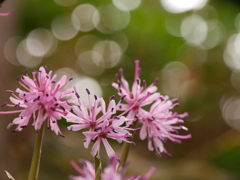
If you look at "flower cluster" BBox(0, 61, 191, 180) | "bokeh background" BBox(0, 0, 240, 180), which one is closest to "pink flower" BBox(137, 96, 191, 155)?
"flower cluster" BBox(0, 61, 191, 180)

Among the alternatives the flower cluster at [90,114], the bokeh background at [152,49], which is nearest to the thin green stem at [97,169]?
the flower cluster at [90,114]

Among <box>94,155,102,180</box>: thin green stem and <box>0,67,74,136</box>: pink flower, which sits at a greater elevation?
<box>0,67,74,136</box>: pink flower

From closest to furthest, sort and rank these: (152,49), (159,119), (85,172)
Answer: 1. (85,172)
2. (159,119)
3. (152,49)

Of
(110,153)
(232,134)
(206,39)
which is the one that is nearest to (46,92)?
(110,153)

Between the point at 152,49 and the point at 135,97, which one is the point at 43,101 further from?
the point at 152,49

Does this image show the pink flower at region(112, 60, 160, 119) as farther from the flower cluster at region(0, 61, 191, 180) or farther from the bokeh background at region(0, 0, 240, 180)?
the bokeh background at region(0, 0, 240, 180)

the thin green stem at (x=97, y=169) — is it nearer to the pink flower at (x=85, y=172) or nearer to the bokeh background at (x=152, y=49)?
the pink flower at (x=85, y=172)

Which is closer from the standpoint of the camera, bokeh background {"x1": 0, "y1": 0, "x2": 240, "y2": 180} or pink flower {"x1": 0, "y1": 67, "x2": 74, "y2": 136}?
pink flower {"x1": 0, "y1": 67, "x2": 74, "y2": 136}

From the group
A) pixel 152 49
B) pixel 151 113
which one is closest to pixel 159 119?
pixel 151 113
